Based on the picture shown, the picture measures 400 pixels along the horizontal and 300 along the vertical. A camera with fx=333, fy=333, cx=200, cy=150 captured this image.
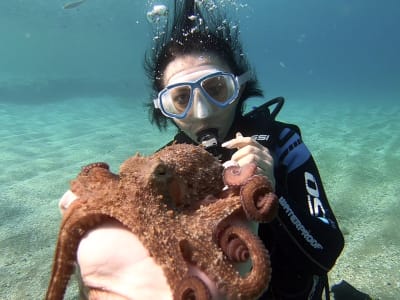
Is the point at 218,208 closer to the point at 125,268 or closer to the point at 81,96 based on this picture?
the point at 125,268

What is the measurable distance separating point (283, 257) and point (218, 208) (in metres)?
1.89

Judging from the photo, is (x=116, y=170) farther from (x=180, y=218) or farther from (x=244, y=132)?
(x=180, y=218)

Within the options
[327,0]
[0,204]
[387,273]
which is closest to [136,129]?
[0,204]

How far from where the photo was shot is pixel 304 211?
102 inches

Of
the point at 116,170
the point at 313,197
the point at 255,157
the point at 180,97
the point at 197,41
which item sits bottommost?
the point at 116,170

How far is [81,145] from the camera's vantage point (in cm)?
1151

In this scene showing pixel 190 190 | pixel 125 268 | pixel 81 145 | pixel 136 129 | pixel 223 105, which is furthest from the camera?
pixel 136 129

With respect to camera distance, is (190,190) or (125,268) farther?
(190,190)

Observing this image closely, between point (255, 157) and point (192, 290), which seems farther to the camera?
point (255, 157)

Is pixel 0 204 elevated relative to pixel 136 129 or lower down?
elevated

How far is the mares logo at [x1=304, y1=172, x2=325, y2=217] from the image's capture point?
9.57 feet

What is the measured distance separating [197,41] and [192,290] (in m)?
2.98

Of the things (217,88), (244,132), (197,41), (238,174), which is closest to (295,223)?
(238,174)

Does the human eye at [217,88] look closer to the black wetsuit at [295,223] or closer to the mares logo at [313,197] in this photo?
the black wetsuit at [295,223]
